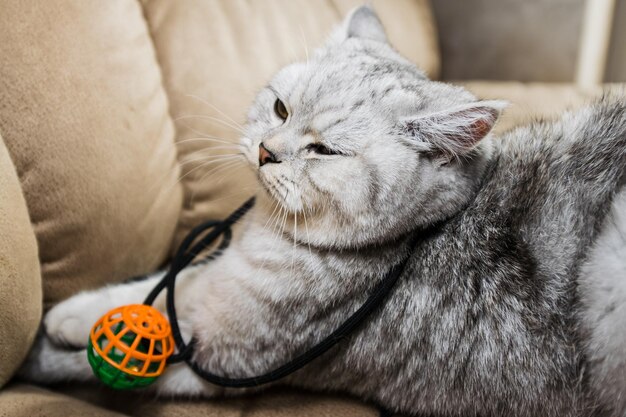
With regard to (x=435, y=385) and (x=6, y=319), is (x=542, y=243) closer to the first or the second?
(x=435, y=385)

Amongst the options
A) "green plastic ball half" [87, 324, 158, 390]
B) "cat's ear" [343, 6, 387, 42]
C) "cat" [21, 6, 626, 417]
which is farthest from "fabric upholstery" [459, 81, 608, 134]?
"green plastic ball half" [87, 324, 158, 390]

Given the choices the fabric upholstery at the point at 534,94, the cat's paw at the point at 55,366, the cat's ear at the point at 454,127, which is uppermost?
the fabric upholstery at the point at 534,94

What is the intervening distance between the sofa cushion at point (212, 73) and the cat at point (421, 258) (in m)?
0.35

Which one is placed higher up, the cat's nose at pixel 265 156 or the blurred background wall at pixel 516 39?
the blurred background wall at pixel 516 39

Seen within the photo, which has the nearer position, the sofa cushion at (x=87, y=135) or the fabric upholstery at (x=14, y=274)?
the fabric upholstery at (x=14, y=274)

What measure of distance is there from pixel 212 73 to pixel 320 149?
58 centimetres

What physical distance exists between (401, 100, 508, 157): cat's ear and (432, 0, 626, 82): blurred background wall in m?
1.52

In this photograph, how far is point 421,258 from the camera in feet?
3.31

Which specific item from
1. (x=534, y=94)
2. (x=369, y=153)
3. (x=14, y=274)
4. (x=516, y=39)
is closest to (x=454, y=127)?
(x=369, y=153)

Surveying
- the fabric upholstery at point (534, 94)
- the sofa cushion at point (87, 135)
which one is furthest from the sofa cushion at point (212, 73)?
the fabric upholstery at point (534, 94)

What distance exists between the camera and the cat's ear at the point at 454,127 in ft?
2.85

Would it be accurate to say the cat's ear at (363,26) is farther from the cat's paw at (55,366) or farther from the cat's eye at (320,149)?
the cat's paw at (55,366)

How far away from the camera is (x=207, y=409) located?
3.48 feet

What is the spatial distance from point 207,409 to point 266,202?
1.39 feet
